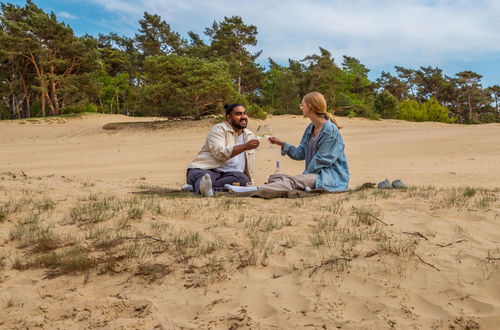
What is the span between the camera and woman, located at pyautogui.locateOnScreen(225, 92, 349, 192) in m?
6.03

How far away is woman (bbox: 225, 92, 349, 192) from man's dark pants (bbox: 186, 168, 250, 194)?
0.85 ft

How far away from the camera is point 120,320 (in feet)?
7.91

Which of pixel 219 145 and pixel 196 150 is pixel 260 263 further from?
pixel 196 150

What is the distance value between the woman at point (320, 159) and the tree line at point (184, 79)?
690 inches

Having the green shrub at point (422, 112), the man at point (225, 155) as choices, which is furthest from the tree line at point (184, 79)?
the man at point (225, 155)

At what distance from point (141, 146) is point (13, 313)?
17.6 metres

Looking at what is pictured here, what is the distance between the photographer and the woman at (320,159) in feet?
19.8

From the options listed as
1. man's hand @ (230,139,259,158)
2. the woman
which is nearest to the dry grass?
the woman

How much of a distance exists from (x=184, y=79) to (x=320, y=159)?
18.9m

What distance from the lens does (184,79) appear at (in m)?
23.7

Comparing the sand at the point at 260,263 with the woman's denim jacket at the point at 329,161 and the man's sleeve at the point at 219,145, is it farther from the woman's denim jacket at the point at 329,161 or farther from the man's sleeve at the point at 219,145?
the man's sleeve at the point at 219,145

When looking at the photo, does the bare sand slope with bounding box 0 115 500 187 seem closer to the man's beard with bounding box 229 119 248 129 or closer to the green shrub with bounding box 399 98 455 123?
the man's beard with bounding box 229 119 248 129

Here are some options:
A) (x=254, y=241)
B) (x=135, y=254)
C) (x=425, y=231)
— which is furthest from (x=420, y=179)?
(x=135, y=254)

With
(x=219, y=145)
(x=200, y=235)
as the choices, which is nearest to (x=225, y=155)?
(x=219, y=145)
